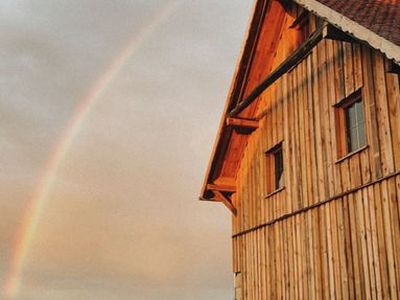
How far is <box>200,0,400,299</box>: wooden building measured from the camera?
11.0 metres

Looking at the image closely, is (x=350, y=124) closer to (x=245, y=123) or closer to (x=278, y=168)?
(x=278, y=168)

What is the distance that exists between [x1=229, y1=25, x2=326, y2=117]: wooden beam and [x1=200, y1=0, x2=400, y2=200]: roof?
0.45 m

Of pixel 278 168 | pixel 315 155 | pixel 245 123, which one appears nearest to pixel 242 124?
pixel 245 123

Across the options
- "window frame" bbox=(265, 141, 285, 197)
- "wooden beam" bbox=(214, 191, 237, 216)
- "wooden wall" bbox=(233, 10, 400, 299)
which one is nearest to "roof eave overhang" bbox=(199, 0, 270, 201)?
"wooden beam" bbox=(214, 191, 237, 216)

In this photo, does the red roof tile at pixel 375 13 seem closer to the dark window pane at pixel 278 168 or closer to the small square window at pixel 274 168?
the small square window at pixel 274 168

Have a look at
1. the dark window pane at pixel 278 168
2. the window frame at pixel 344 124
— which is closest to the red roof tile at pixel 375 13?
the window frame at pixel 344 124

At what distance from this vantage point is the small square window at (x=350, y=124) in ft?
40.5

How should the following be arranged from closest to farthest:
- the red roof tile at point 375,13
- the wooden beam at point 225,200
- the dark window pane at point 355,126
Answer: the red roof tile at point 375,13
the dark window pane at point 355,126
the wooden beam at point 225,200

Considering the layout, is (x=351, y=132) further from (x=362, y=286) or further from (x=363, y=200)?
(x=362, y=286)

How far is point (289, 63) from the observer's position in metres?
13.9

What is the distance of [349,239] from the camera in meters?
11.8

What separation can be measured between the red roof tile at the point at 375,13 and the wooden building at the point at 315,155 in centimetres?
2

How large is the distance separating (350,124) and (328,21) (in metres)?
2.25

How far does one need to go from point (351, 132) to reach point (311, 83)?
194cm
